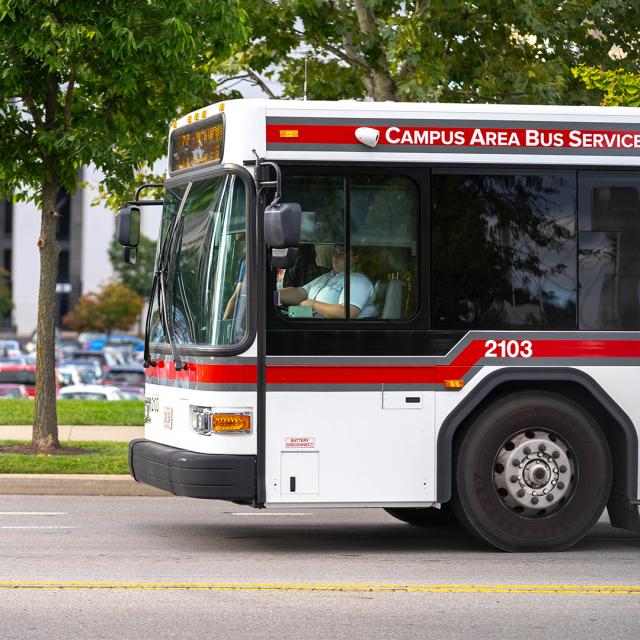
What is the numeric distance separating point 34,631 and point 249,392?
2.73 m

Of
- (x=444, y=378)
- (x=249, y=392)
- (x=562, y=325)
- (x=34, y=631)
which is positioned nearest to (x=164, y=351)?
(x=249, y=392)

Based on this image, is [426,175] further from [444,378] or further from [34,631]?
[34,631]

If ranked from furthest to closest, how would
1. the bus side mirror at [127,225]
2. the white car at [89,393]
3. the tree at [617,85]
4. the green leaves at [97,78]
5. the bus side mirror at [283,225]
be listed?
1. the white car at [89,393]
2. the tree at [617,85]
3. the green leaves at [97,78]
4. the bus side mirror at [127,225]
5. the bus side mirror at [283,225]

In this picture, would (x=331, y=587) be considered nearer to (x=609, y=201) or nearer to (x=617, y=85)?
(x=609, y=201)

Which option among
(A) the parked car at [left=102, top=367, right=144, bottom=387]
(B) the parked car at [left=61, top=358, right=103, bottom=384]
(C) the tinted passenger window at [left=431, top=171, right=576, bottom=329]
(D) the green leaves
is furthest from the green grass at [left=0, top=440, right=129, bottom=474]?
(B) the parked car at [left=61, top=358, right=103, bottom=384]

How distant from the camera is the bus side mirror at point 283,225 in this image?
8.27m

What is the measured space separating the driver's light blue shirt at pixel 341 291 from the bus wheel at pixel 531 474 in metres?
1.10

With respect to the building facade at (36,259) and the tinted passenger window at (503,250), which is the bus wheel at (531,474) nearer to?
the tinted passenger window at (503,250)

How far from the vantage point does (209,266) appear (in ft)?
29.3

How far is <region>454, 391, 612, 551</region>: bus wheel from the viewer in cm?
898

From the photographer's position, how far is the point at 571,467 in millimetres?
9086

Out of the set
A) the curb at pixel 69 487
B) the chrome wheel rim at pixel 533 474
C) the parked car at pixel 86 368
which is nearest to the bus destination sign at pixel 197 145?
the chrome wheel rim at pixel 533 474

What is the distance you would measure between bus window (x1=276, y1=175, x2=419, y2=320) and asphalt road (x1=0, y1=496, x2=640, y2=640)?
5.61 ft

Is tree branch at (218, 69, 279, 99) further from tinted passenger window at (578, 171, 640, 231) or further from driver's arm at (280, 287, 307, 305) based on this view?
driver's arm at (280, 287, 307, 305)
